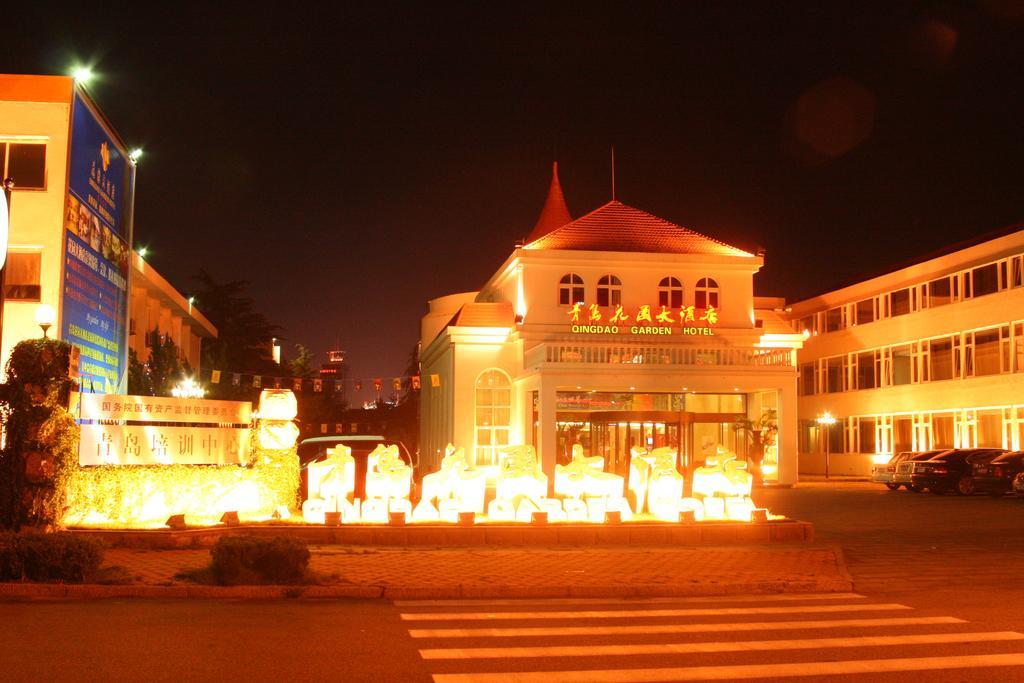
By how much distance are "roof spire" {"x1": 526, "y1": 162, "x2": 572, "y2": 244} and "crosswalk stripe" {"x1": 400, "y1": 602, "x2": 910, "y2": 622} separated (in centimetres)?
3565

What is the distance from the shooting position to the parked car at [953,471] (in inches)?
1143

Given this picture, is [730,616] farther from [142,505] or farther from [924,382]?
[924,382]

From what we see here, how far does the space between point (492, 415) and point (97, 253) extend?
49.2 ft

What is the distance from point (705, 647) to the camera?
8.31 m

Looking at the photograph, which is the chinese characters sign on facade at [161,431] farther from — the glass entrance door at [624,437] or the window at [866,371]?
the window at [866,371]

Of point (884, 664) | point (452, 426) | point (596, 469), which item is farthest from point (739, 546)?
point (452, 426)

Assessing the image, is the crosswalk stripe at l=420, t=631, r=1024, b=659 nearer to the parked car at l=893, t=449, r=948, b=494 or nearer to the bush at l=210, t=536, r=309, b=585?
the bush at l=210, t=536, r=309, b=585

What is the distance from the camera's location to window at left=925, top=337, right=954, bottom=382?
37656mm

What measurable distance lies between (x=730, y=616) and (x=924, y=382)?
32461 millimetres

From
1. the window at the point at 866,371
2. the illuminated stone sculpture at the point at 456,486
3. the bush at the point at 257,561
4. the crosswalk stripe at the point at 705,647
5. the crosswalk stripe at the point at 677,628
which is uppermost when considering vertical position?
the window at the point at 866,371

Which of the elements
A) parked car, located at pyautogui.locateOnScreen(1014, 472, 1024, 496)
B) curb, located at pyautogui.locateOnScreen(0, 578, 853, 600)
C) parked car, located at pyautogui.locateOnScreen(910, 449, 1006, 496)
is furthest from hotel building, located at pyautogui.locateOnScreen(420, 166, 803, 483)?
curb, located at pyautogui.locateOnScreen(0, 578, 853, 600)

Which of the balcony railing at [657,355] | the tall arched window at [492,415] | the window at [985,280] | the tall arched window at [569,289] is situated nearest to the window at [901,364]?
the window at [985,280]

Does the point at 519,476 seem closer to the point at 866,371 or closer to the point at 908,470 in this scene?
the point at 908,470

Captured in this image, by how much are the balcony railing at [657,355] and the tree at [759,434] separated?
8.30 ft
